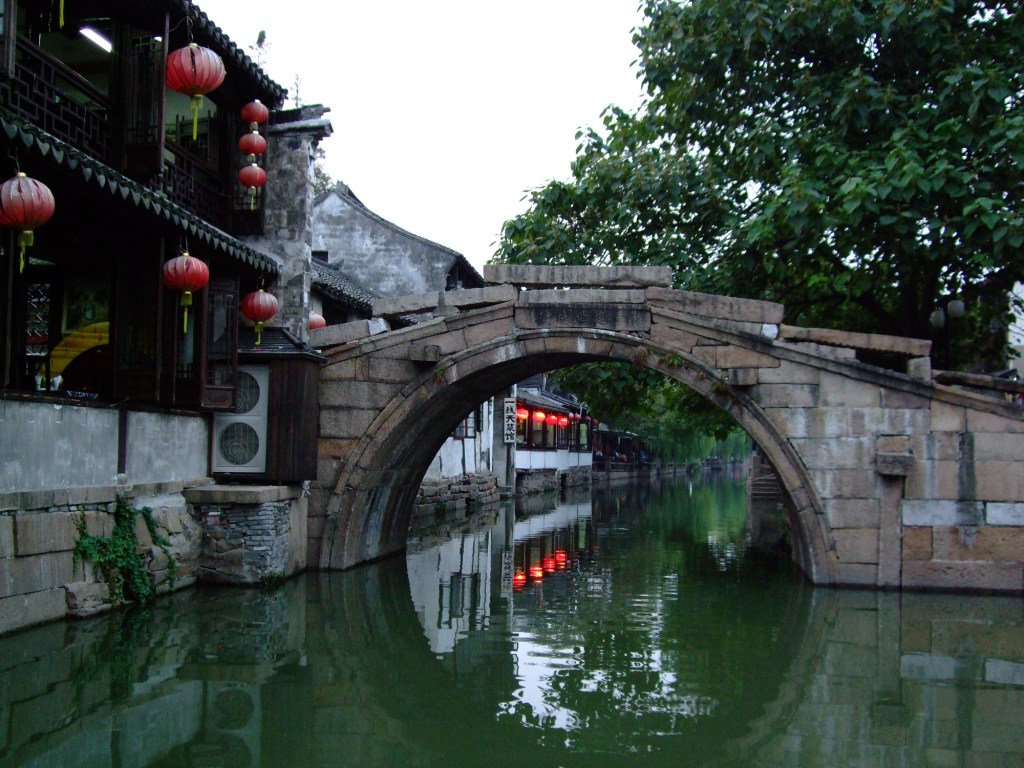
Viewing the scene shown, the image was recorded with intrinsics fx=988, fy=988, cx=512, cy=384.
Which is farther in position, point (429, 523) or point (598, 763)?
point (429, 523)

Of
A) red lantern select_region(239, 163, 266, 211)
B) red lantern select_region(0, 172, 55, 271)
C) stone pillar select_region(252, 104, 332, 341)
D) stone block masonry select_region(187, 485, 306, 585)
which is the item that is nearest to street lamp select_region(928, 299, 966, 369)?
stone pillar select_region(252, 104, 332, 341)

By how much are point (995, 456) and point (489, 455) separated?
16.8 metres

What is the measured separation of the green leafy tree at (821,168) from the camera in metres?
10.8

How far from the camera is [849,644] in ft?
27.5

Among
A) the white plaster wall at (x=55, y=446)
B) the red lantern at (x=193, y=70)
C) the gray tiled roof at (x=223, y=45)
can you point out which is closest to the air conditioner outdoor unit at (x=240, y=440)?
the white plaster wall at (x=55, y=446)

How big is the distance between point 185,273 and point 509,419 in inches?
673

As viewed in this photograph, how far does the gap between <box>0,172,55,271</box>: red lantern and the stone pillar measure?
532cm

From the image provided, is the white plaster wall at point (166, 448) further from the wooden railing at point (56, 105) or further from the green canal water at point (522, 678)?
the wooden railing at point (56, 105)

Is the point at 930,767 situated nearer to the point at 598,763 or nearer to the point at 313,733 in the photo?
the point at 598,763

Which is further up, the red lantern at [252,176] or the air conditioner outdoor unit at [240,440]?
the red lantern at [252,176]

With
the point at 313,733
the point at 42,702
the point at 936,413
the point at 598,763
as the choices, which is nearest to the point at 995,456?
the point at 936,413

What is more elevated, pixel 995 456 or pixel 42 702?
pixel 995 456

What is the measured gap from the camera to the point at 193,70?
919 cm

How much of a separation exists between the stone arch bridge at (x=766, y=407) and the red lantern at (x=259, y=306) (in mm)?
746
